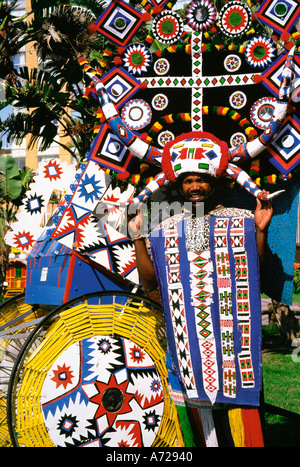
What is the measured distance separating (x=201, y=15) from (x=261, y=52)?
0.38m

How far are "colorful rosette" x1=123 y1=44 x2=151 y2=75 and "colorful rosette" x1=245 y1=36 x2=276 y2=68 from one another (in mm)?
547

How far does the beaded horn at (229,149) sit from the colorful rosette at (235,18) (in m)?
0.29

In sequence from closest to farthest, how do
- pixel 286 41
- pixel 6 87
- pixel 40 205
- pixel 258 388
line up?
1. pixel 258 388
2. pixel 286 41
3. pixel 40 205
4. pixel 6 87

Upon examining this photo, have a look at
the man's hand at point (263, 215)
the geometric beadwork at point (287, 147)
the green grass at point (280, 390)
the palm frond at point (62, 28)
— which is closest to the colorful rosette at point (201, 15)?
the geometric beadwork at point (287, 147)

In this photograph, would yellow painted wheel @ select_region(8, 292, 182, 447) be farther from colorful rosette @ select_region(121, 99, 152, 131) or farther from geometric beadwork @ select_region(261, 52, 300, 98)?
geometric beadwork @ select_region(261, 52, 300, 98)

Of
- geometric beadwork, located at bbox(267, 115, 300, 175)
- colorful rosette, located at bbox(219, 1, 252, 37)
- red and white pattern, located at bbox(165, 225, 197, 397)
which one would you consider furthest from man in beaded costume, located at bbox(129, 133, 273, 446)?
colorful rosette, located at bbox(219, 1, 252, 37)

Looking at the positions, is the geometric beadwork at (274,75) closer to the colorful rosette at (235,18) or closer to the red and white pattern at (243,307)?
the colorful rosette at (235,18)

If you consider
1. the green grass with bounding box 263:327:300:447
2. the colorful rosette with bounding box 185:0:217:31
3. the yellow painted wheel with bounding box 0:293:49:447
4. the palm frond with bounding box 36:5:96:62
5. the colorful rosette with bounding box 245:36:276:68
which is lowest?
the green grass with bounding box 263:327:300:447

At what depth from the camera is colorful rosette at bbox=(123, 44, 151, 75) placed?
10.0ft

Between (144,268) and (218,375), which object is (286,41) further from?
(218,375)

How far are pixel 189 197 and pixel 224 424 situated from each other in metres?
1.13

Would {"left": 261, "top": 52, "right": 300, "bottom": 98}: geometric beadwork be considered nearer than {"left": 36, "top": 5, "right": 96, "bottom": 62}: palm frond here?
Yes

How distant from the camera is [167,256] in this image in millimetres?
2752

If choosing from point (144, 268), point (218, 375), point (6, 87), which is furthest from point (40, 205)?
point (6, 87)
